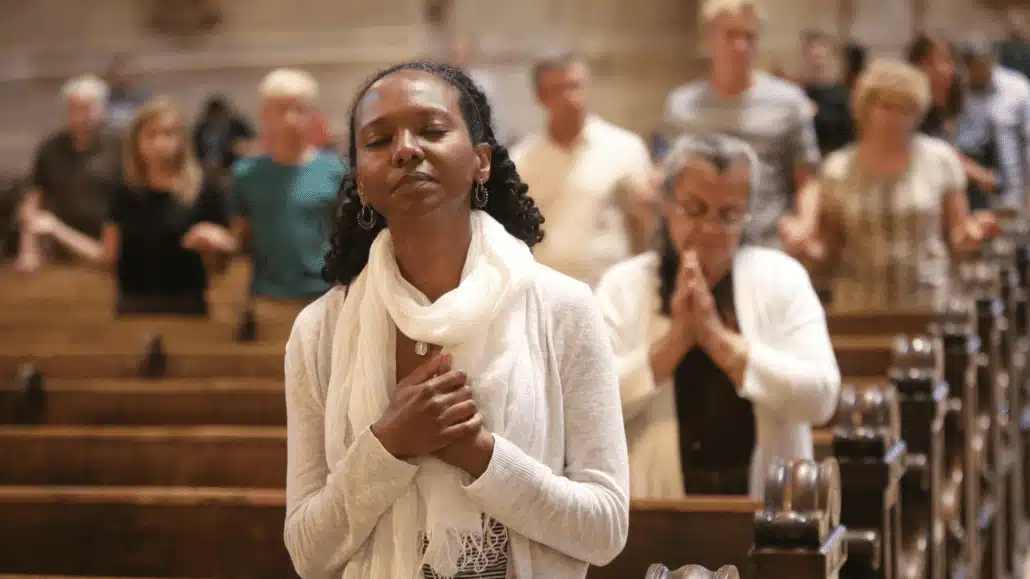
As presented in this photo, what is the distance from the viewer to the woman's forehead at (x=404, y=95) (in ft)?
7.02

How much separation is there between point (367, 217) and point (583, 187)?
3.46m

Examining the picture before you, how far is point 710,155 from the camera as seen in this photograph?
12.1 ft

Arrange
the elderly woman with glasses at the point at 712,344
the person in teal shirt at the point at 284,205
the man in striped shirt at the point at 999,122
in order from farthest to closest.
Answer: the man in striped shirt at the point at 999,122
the person in teal shirt at the point at 284,205
the elderly woman with glasses at the point at 712,344

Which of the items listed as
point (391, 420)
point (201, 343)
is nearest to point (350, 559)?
point (391, 420)

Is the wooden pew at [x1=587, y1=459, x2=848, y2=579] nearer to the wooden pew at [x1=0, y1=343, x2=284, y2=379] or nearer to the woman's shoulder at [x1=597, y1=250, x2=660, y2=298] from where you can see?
the woman's shoulder at [x1=597, y1=250, x2=660, y2=298]

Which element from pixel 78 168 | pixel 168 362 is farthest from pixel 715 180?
pixel 78 168

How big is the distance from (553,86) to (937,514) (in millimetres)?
2148

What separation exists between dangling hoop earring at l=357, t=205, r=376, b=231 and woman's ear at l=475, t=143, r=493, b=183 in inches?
6.0

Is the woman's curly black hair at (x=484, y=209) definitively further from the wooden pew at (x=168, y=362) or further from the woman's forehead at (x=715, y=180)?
the wooden pew at (x=168, y=362)

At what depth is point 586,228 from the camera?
5703mm

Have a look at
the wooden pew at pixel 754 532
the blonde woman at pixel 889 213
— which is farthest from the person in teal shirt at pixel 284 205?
the wooden pew at pixel 754 532

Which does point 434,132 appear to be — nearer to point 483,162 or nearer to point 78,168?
point 483,162

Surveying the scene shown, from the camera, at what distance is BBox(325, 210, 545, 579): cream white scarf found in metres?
2.13

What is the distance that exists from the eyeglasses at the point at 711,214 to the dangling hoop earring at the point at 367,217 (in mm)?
1530
